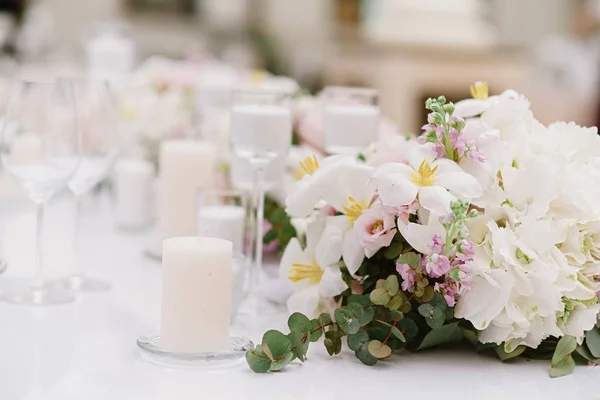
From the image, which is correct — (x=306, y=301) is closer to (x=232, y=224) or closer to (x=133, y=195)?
(x=232, y=224)

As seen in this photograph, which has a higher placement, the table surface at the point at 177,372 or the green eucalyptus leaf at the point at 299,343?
the green eucalyptus leaf at the point at 299,343

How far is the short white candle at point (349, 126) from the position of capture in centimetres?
170

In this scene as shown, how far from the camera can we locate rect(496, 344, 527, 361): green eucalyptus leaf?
3.97ft

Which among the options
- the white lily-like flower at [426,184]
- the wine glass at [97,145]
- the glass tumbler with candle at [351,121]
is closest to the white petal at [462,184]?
the white lily-like flower at [426,184]

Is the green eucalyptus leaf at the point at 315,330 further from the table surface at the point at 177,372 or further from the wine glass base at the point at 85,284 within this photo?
the wine glass base at the point at 85,284

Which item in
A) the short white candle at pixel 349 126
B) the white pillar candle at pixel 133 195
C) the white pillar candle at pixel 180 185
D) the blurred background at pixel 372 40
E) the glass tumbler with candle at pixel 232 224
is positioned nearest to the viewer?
the glass tumbler with candle at pixel 232 224

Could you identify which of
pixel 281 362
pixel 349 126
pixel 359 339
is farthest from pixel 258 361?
pixel 349 126

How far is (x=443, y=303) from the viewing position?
3.77 ft

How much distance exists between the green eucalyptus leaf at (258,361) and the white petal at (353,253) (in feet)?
0.55

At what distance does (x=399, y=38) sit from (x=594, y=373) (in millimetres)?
5381

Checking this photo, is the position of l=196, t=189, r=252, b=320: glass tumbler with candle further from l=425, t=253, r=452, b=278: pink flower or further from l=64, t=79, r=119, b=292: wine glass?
l=425, t=253, r=452, b=278: pink flower

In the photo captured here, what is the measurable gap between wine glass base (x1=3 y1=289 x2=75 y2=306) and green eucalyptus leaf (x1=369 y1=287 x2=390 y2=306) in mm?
519

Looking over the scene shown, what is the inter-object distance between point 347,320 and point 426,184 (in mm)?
187

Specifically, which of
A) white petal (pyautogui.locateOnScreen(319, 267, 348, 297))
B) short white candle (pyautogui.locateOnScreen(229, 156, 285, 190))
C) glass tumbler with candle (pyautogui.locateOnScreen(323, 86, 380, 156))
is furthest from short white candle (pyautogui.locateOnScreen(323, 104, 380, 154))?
white petal (pyautogui.locateOnScreen(319, 267, 348, 297))
